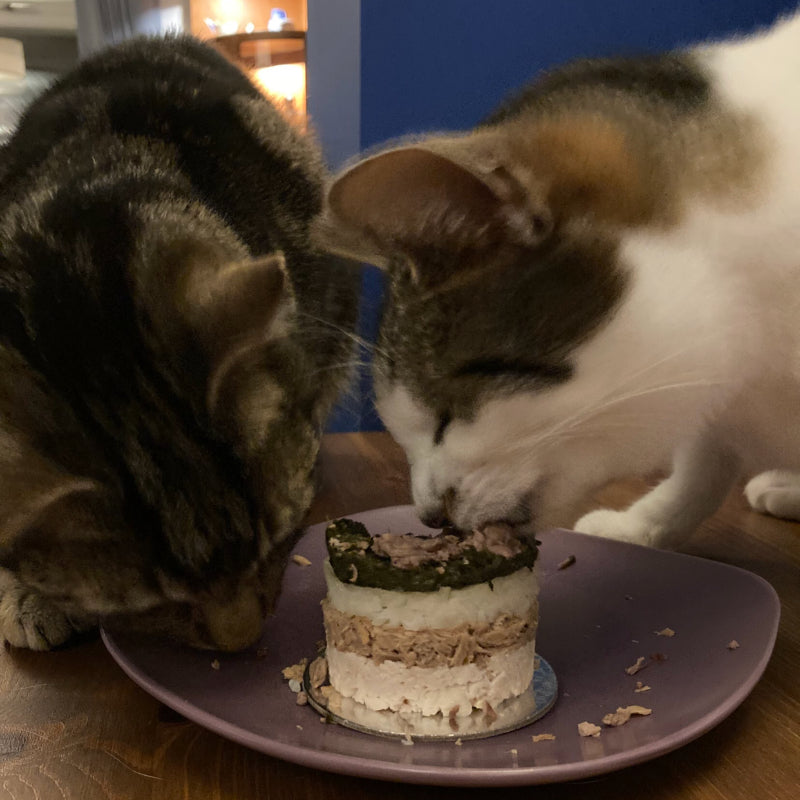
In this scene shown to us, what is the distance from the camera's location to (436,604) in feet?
2.79

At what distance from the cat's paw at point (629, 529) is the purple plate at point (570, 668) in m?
0.09

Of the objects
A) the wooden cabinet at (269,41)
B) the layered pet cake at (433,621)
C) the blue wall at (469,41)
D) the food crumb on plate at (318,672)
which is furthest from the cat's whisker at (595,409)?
the wooden cabinet at (269,41)

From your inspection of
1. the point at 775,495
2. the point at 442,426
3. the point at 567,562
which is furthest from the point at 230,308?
the point at 775,495

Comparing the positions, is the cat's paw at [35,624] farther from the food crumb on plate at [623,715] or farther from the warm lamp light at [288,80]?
the warm lamp light at [288,80]

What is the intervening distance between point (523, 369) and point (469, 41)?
4.37ft

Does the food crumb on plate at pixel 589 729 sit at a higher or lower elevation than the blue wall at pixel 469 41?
lower

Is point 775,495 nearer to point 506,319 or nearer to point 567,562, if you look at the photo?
point 567,562

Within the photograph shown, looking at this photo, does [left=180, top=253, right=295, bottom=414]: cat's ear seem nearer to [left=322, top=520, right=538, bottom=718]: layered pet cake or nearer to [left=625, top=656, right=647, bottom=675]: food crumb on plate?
[left=322, top=520, right=538, bottom=718]: layered pet cake

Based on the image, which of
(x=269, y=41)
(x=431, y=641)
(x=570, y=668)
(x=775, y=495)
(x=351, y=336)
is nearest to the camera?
(x=431, y=641)

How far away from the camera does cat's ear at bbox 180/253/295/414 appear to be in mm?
800

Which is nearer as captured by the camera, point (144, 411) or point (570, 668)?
point (144, 411)

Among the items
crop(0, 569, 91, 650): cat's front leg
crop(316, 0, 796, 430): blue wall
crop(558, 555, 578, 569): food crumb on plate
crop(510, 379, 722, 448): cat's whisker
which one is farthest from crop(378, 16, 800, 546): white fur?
crop(316, 0, 796, 430): blue wall

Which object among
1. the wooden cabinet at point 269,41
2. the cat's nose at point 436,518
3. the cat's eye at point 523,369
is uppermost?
the wooden cabinet at point 269,41

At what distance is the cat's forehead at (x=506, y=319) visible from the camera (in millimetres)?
789
